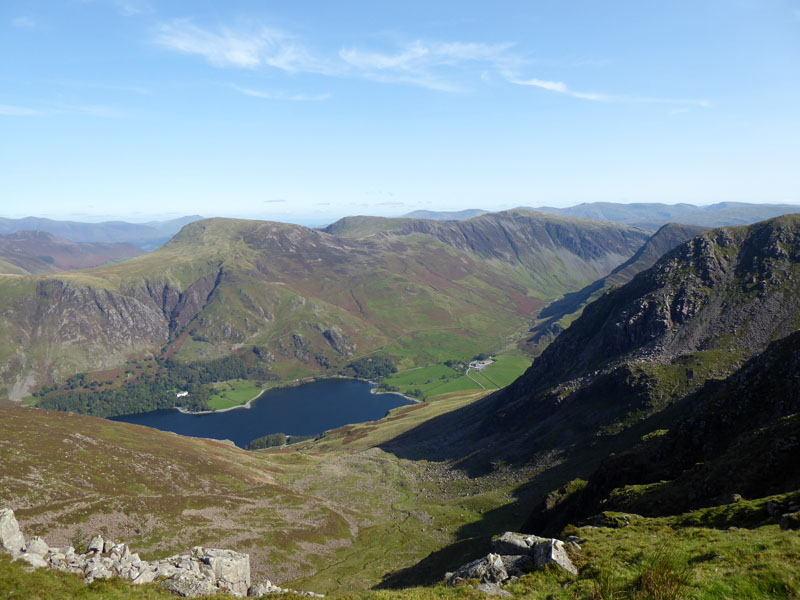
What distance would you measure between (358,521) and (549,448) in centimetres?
5900

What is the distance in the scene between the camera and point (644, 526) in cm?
3853

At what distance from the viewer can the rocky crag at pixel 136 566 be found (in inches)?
1314

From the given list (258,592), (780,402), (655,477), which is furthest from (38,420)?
(780,402)

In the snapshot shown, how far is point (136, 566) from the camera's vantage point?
37531mm

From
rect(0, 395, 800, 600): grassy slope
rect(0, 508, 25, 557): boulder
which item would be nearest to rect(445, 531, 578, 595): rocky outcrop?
rect(0, 395, 800, 600): grassy slope

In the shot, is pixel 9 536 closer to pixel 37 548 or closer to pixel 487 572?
pixel 37 548

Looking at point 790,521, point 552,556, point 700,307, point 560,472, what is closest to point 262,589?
point 552,556

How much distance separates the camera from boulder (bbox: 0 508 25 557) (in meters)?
34.3

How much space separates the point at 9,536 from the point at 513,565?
135ft

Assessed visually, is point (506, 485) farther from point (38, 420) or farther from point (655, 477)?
point (38, 420)

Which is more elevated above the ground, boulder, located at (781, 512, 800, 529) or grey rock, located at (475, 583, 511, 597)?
boulder, located at (781, 512, 800, 529)

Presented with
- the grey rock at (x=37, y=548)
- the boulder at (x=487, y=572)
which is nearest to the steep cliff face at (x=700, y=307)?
the boulder at (x=487, y=572)

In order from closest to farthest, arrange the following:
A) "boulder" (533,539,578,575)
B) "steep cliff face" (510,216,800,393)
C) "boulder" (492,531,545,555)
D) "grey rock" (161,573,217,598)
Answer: "boulder" (533,539,578,575), "grey rock" (161,573,217,598), "boulder" (492,531,545,555), "steep cliff face" (510,216,800,393)

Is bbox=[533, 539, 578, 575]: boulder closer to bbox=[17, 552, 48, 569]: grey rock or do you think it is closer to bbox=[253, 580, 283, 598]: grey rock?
bbox=[253, 580, 283, 598]: grey rock
